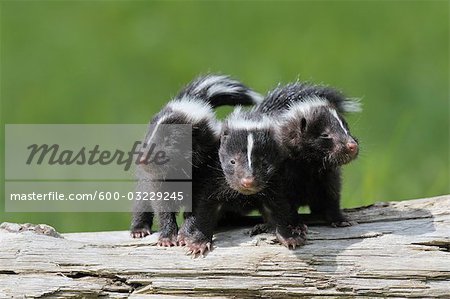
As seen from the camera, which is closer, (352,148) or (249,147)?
(249,147)

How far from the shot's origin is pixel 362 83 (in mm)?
16703

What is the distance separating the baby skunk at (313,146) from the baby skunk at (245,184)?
0.57ft

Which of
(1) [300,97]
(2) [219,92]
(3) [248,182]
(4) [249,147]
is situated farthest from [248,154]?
(2) [219,92]

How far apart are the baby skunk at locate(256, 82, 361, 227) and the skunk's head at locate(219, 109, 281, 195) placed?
8.9 inches

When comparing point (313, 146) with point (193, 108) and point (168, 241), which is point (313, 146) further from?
point (168, 241)

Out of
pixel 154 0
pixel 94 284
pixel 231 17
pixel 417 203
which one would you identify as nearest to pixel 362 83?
pixel 231 17

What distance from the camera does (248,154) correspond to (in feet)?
25.2

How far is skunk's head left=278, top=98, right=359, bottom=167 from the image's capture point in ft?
26.2

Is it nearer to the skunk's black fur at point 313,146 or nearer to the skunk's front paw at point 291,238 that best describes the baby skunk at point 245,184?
the skunk's front paw at point 291,238

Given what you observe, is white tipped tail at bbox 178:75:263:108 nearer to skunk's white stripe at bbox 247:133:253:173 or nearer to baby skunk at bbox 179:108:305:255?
baby skunk at bbox 179:108:305:255

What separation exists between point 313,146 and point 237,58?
949 cm

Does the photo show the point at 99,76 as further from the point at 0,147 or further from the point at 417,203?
the point at 417,203

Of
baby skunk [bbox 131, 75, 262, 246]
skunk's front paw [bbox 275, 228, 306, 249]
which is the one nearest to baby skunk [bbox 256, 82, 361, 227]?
skunk's front paw [bbox 275, 228, 306, 249]

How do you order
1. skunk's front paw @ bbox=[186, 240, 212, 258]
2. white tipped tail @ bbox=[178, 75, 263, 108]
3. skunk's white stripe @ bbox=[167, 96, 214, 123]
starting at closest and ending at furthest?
skunk's front paw @ bbox=[186, 240, 212, 258]
skunk's white stripe @ bbox=[167, 96, 214, 123]
white tipped tail @ bbox=[178, 75, 263, 108]
